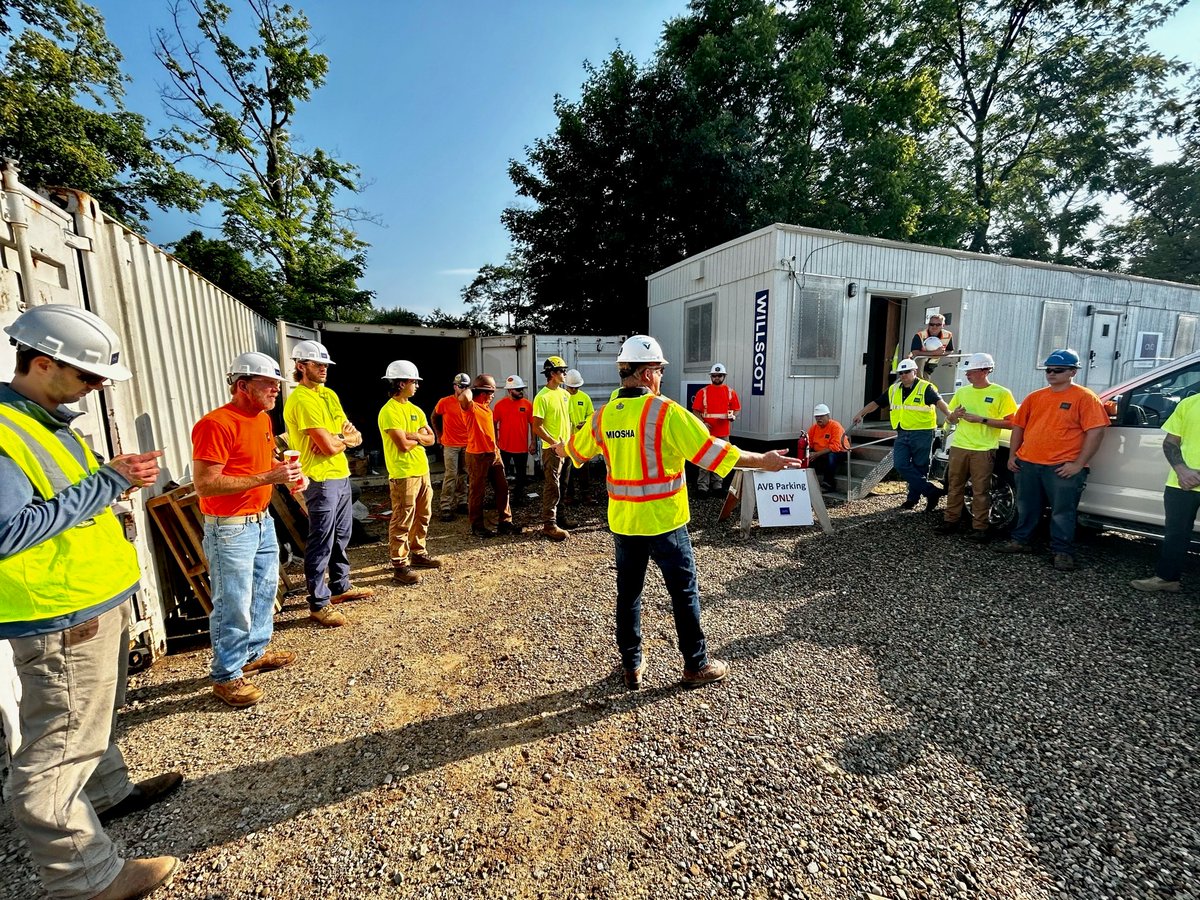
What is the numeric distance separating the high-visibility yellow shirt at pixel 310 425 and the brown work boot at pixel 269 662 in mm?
1237

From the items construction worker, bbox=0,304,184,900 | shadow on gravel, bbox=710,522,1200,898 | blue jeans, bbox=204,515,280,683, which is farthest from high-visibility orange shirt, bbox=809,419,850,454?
construction worker, bbox=0,304,184,900

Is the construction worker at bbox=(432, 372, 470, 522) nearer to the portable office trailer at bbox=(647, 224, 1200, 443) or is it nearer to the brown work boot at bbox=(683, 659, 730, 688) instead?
the brown work boot at bbox=(683, 659, 730, 688)

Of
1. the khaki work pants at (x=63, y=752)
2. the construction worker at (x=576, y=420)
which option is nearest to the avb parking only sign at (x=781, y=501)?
the construction worker at (x=576, y=420)

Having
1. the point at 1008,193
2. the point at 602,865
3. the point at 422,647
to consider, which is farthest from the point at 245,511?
the point at 1008,193

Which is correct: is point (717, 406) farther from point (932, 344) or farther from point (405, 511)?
point (405, 511)

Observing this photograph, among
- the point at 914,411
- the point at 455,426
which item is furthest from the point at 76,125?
the point at 914,411

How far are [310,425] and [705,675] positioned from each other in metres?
3.27

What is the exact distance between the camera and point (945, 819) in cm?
218

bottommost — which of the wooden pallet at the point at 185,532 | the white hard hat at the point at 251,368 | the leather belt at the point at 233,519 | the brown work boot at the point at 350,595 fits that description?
the brown work boot at the point at 350,595

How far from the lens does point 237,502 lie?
2883 mm

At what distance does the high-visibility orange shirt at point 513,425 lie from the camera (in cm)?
736

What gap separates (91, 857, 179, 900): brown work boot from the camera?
5.90ft

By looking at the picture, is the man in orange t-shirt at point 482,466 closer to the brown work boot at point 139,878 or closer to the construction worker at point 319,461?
the construction worker at point 319,461

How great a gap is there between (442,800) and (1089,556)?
632 centimetres
